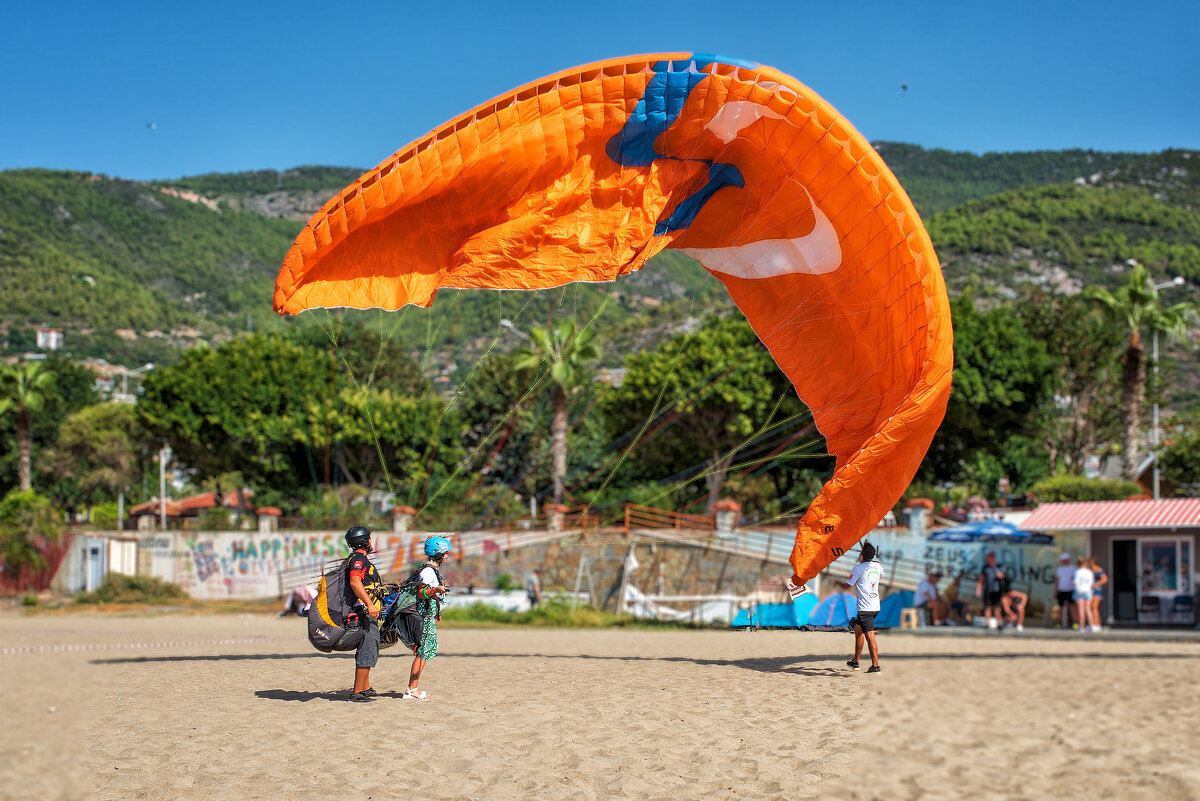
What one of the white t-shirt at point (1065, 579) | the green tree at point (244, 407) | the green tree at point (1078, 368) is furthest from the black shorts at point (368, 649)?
the green tree at point (1078, 368)

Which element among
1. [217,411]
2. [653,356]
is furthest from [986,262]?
[217,411]

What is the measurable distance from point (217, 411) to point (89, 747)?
3652cm

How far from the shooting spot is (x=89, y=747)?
19.6ft

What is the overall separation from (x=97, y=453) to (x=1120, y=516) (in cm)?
4333

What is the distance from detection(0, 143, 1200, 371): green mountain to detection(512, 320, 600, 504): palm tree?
68.3ft

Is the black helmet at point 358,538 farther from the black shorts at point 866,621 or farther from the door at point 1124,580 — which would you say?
the door at point 1124,580

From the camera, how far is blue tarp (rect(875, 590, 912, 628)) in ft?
58.0

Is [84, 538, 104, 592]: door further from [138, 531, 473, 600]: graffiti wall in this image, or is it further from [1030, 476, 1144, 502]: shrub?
[1030, 476, 1144, 502]: shrub

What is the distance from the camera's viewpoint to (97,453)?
47.6m

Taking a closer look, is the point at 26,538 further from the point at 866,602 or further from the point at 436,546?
the point at 866,602

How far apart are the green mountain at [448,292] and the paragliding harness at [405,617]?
47.9 metres

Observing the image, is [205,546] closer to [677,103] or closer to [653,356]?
[653,356]

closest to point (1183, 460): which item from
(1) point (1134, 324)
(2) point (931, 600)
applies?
(1) point (1134, 324)

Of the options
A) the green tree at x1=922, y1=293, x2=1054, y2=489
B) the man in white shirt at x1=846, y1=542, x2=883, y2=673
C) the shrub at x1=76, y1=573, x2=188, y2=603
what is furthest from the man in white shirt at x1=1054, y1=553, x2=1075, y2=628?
the shrub at x1=76, y1=573, x2=188, y2=603
